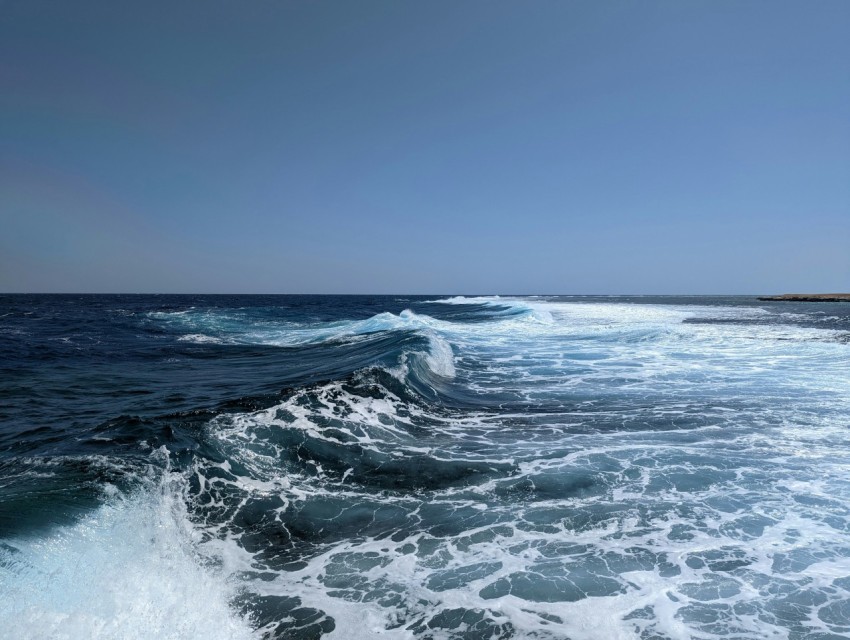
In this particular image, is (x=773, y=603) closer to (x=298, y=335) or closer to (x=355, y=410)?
(x=355, y=410)

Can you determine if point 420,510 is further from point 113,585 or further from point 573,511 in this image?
point 113,585

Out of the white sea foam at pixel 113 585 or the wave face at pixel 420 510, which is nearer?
the white sea foam at pixel 113 585

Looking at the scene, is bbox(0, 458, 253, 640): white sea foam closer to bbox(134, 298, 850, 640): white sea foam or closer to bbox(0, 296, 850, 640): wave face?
bbox(0, 296, 850, 640): wave face

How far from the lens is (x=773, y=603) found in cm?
372

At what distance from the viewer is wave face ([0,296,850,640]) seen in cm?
367

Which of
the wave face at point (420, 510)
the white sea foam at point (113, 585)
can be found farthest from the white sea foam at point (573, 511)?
the white sea foam at point (113, 585)

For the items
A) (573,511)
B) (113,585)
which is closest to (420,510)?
(573,511)

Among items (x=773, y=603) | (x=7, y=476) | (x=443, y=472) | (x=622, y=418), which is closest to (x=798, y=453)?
(x=622, y=418)

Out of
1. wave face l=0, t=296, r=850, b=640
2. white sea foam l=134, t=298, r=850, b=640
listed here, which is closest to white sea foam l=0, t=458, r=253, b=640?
wave face l=0, t=296, r=850, b=640

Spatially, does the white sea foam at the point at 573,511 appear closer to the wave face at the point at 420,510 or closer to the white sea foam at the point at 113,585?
the wave face at the point at 420,510

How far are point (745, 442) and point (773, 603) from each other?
4432 mm

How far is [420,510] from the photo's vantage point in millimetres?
5512

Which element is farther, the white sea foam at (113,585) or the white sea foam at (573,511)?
the white sea foam at (573,511)

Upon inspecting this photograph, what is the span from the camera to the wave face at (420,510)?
3666 mm
